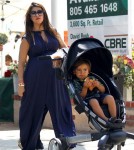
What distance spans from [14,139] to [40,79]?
212cm

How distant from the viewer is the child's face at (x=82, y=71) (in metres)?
5.26

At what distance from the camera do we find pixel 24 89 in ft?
19.3

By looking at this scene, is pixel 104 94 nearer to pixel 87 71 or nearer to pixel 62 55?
pixel 87 71

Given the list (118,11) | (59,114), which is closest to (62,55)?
(59,114)

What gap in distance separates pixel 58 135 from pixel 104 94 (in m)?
1.04

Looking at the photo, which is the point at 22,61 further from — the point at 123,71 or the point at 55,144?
the point at 123,71

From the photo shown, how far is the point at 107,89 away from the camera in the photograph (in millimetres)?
5312

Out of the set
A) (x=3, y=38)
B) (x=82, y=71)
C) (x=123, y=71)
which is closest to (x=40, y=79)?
(x=82, y=71)

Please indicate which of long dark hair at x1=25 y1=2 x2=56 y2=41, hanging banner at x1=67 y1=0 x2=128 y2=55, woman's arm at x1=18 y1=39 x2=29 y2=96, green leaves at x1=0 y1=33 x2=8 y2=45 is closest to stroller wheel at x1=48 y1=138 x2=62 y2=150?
woman's arm at x1=18 y1=39 x2=29 y2=96

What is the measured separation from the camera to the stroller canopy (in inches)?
203

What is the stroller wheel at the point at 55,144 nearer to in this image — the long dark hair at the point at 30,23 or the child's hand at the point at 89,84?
the child's hand at the point at 89,84

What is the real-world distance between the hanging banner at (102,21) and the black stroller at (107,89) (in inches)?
141

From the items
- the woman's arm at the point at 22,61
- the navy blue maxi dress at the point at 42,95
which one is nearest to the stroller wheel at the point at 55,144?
the navy blue maxi dress at the point at 42,95

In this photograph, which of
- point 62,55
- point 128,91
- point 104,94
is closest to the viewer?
point 104,94
